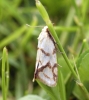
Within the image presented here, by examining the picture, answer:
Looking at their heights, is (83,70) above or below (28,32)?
below

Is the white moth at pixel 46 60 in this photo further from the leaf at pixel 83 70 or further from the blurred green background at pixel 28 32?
the blurred green background at pixel 28 32

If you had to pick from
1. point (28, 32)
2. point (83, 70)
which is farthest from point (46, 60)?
point (28, 32)

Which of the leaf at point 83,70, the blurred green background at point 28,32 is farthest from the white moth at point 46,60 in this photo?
the blurred green background at point 28,32

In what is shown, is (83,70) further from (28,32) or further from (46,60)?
(28,32)

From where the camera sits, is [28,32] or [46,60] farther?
[28,32]

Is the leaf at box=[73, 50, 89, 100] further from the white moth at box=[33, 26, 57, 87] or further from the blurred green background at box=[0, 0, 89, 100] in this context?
the blurred green background at box=[0, 0, 89, 100]

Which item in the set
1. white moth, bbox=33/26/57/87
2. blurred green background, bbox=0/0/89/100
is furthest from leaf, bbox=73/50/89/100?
blurred green background, bbox=0/0/89/100
